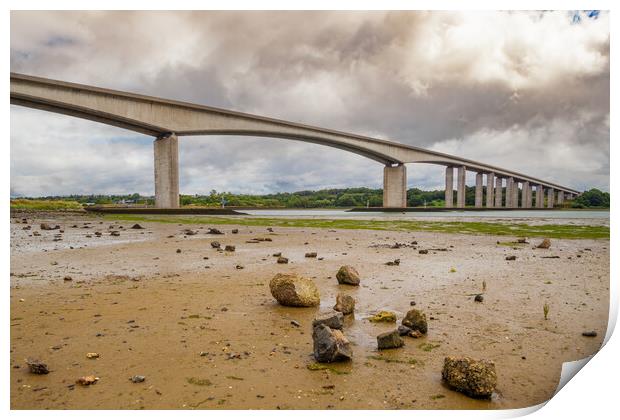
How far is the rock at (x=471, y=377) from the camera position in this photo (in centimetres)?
254

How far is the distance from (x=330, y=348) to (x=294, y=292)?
1713 mm

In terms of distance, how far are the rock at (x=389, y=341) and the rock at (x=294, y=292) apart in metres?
1.45

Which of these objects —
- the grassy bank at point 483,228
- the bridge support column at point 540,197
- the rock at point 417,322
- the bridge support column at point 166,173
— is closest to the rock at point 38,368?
the rock at point 417,322

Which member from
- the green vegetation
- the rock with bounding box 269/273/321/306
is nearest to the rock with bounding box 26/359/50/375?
the rock with bounding box 269/273/321/306

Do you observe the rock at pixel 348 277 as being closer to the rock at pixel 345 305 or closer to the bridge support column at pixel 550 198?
the rock at pixel 345 305

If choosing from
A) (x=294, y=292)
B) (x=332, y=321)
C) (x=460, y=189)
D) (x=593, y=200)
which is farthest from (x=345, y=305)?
(x=460, y=189)

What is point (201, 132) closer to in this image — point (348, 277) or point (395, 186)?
point (395, 186)

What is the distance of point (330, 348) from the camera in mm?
2953

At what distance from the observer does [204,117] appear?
3769 cm

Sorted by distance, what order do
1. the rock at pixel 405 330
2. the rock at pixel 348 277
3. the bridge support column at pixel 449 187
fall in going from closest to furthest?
the rock at pixel 405 330, the rock at pixel 348 277, the bridge support column at pixel 449 187

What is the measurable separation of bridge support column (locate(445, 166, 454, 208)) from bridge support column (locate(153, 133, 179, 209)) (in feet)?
95.8

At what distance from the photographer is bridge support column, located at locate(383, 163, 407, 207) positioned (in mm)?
51219

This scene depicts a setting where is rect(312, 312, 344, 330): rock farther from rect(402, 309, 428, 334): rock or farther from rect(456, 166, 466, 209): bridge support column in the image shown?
rect(456, 166, 466, 209): bridge support column

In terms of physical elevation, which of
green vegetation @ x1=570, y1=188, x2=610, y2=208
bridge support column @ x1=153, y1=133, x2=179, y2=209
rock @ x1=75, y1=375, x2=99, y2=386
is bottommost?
rock @ x1=75, y1=375, x2=99, y2=386
